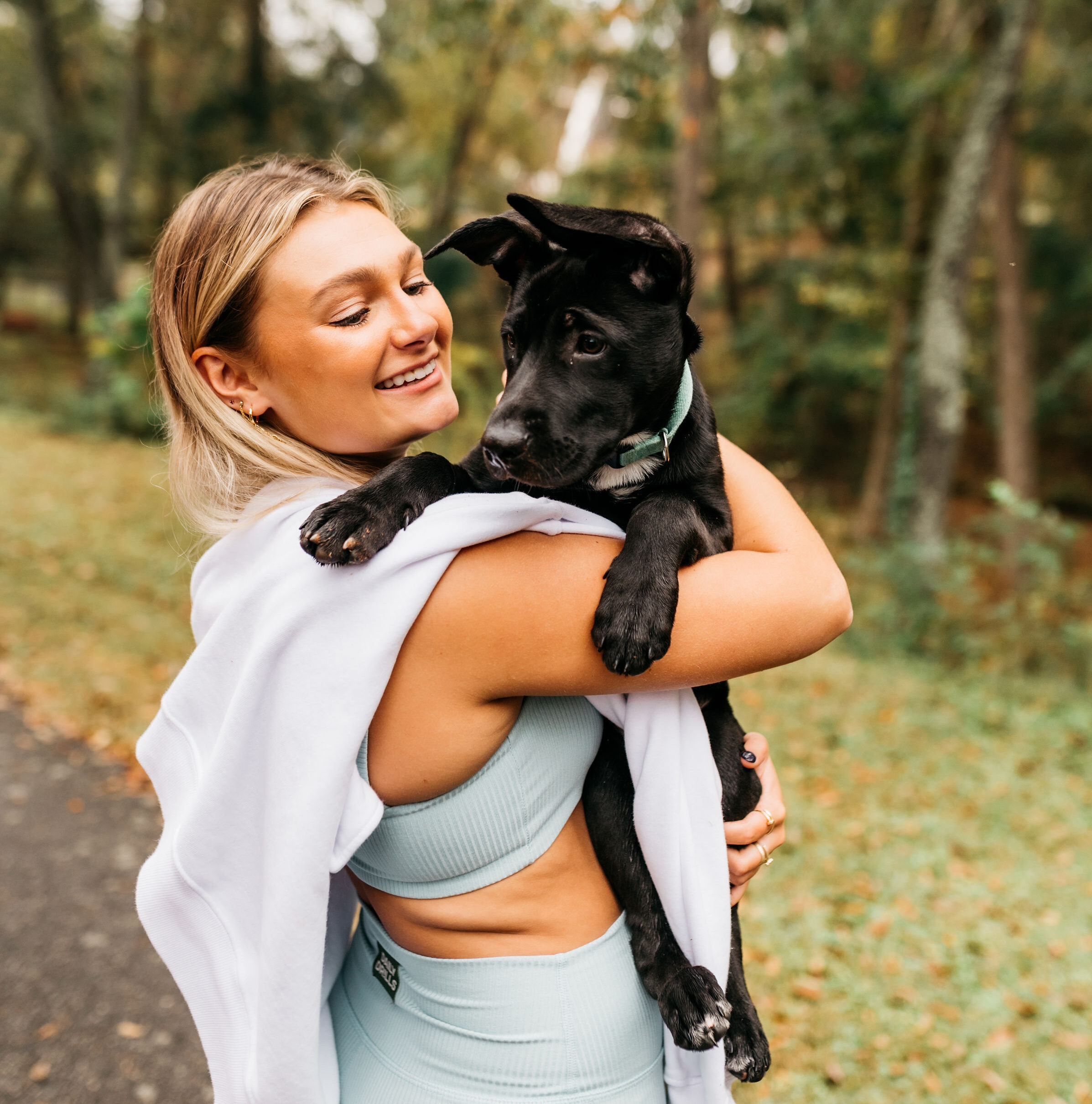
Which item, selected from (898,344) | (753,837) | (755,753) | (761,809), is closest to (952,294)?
(898,344)

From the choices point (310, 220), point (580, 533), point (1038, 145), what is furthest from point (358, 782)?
point (1038, 145)

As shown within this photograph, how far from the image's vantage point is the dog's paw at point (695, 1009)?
5.00ft

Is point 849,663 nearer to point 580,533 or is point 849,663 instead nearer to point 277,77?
point 580,533

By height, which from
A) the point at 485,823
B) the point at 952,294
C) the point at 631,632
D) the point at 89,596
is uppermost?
the point at 631,632

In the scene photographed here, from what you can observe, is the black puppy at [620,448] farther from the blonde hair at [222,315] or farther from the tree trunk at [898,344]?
the tree trunk at [898,344]

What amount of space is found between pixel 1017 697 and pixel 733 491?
617 centimetres

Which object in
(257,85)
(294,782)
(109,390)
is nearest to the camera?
(294,782)

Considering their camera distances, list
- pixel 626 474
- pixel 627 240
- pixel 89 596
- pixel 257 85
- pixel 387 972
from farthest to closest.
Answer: pixel 257 85
pixel 89 596
pixel 626 474
pixel 627 240
pixel 387 972

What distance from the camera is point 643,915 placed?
5.36 feet

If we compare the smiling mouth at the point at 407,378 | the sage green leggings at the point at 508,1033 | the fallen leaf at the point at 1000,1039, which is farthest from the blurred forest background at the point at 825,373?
the sage green leggings at the point at 508,1033

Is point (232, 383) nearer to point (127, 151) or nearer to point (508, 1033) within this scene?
point (508, 1033)

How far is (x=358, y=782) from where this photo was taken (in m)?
1.32

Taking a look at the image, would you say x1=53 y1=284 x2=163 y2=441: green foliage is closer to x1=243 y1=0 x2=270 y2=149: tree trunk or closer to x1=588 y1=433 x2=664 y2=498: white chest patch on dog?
x1=243 y1=0 x2=270 y2=149: tree trunk

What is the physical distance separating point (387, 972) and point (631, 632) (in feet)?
2.46
